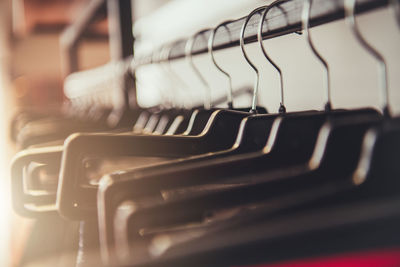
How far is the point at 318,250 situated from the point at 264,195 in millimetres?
101

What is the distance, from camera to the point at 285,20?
0.61 metres

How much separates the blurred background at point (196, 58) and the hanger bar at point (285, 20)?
10.1 inches

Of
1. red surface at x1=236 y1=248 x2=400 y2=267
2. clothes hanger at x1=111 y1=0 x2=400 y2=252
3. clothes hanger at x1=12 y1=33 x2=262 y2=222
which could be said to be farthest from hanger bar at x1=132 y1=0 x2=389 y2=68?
red surface at x1=236 y1=248 x2=400 y2=267

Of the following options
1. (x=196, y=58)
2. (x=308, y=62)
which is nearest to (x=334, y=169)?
(x=308, y=62)

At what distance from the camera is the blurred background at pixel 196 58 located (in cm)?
87

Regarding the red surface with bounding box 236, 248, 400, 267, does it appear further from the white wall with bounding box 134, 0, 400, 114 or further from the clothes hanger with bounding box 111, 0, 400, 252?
the white wall with bounding box 134, 0, 400, 114

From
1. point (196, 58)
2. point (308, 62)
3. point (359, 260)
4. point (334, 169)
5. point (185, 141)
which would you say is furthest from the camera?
point (196, 58)

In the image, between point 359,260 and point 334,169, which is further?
point 334,169

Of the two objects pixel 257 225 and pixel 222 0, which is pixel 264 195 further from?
pixel 222 0

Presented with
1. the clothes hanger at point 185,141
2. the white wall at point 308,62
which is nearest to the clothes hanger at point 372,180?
the clothes hanger at point 185,141

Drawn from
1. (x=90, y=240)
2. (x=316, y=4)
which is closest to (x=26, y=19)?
(x=90, y=240)

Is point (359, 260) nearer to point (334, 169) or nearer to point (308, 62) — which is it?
point (334, 169)

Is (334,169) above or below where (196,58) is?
below

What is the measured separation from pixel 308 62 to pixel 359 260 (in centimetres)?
71
